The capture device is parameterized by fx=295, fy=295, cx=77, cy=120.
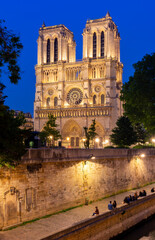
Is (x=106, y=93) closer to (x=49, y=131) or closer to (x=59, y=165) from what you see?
(x=49, y=131)

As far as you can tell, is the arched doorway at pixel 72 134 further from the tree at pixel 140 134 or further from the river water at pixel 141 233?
the river water at pixel 141 233

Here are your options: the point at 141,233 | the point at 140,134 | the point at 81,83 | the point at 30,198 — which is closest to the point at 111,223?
the point at 141,233

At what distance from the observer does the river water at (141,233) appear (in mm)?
17797

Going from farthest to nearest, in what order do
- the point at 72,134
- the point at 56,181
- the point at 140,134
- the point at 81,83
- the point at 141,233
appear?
the point at 81,83 → the point at 72,134 → the point at 140,134 → the point at 141,233 → the point at 56,181

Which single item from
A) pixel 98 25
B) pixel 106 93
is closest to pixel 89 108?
pixel 106 93

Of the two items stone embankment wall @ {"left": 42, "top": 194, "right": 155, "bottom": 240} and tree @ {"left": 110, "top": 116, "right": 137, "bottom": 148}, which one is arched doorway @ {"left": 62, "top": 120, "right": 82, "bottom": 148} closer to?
tree @ {"left": 110, "top": 116, "right": 137, "bottom": 148}

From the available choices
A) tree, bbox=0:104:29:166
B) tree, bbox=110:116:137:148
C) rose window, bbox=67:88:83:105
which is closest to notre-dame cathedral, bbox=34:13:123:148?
rose window, bbox=67:88:83:105

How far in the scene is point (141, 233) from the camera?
1872cm

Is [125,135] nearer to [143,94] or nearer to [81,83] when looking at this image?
[143,94]

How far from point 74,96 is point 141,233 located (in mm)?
41716

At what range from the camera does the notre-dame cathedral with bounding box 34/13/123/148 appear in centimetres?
5478

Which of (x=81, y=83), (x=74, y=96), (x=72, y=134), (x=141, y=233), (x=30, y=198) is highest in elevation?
(x=81, y=83)

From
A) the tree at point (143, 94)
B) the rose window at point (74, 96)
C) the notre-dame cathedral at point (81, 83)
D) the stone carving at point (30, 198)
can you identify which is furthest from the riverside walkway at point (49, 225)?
the rose window at point (74, 96)

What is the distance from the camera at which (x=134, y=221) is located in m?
19.4
